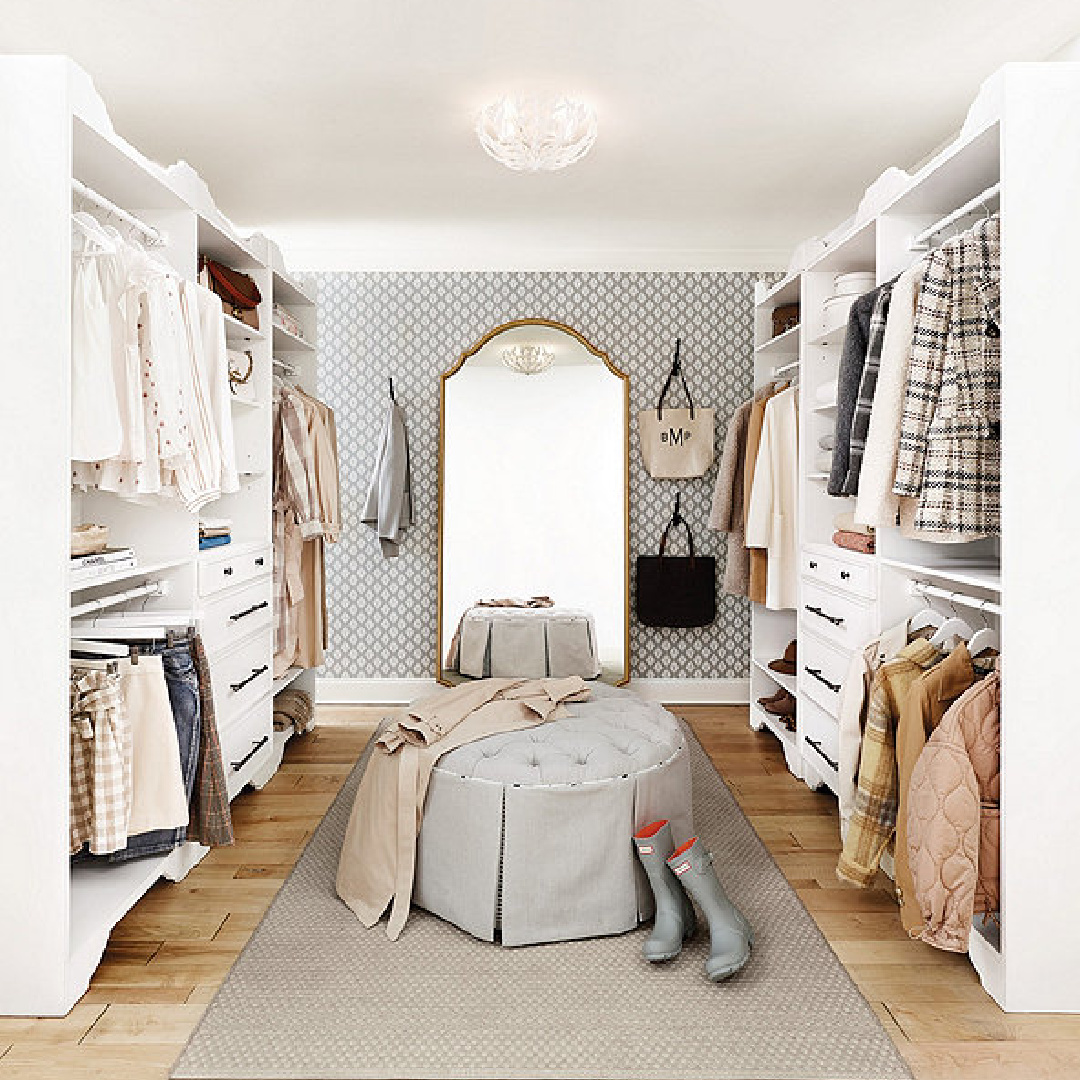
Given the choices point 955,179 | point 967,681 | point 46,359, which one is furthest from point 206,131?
point 967,681

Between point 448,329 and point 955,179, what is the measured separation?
10.1 feet

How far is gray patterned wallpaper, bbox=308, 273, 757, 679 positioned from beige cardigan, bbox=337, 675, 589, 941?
2.44 metres

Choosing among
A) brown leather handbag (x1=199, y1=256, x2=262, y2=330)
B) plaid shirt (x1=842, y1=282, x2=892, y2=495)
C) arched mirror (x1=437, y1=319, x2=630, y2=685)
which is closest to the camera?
plaid shirt (x1=842, y1=282, x2=892, y2=495)

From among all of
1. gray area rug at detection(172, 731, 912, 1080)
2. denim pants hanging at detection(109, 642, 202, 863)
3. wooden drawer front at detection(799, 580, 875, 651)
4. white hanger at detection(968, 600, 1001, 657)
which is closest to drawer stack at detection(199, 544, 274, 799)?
denim pants hanging at detection(109, 642, 202, 863)

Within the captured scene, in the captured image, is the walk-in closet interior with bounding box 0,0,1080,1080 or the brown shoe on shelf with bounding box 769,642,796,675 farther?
the brown shoe on shelf with bounding box 769,642,796,675

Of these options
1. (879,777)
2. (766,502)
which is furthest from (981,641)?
(766,502)

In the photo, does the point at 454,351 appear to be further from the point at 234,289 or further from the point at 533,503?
the point at 234,289

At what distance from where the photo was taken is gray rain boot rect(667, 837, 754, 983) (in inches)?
83.6

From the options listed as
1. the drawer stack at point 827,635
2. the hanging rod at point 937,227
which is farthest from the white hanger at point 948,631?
the hanging rod at point 937,227

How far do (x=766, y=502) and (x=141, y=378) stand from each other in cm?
268

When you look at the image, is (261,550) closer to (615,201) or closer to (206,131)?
(206,131)

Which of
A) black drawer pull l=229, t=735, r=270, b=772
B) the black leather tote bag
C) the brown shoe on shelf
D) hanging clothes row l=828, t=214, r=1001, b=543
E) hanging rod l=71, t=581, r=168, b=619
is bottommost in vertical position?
black drawer pull l=229, t=735, r=270, b=772

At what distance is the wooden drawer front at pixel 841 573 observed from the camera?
9.64 ft

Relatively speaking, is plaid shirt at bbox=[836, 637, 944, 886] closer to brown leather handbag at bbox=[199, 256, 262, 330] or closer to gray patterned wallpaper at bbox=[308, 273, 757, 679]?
brown leather handbag at bbox=[199, 256, 262, 330]
